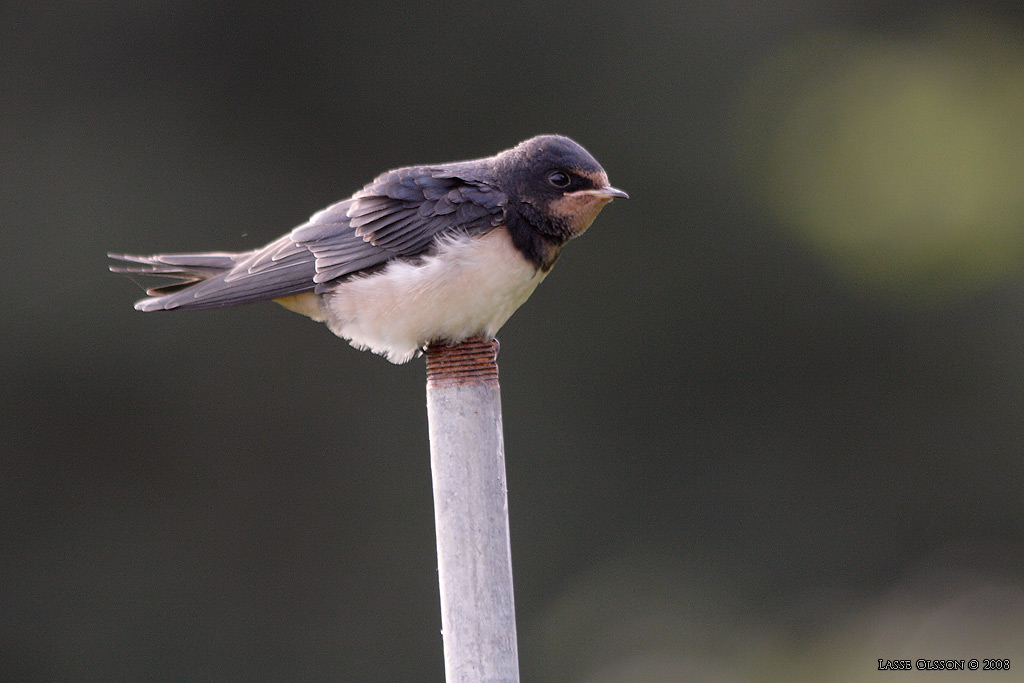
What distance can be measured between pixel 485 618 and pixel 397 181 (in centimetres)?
103

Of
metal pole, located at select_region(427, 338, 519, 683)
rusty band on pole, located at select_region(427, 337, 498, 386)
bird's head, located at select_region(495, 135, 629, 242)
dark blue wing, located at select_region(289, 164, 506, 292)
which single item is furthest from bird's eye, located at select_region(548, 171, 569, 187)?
metal pole, located at select_region(427, 338, 519, 683)

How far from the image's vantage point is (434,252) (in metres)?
2.15

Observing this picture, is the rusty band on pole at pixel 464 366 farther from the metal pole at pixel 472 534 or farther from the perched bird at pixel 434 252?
the perched bird at pixel 434 252

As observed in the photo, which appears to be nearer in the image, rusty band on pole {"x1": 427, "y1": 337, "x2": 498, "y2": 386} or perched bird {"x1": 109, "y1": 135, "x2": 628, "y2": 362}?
rusty band on pole {"x1": 427, "y1": 337, "x2": 498, "y2": 386}

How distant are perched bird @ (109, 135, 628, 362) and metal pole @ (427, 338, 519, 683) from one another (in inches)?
14.7

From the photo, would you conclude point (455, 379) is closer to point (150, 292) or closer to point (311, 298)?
point (311, 298)

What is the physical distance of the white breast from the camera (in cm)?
210

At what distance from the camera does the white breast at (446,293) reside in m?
2.10

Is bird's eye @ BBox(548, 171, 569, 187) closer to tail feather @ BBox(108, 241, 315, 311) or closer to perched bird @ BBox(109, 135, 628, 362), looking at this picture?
perched bird @ BBox(109, 135, 628, 362)

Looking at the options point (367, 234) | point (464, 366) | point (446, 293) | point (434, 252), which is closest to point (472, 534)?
point (464, 366)

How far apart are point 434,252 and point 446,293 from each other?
0.37 ft

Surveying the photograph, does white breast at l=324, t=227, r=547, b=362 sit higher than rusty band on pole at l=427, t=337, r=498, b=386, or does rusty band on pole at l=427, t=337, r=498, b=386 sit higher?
white breast at l=324, t=227, r=547, b=362

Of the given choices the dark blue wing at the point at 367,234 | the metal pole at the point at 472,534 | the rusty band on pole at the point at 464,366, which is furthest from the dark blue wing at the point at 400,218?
the metal pole at the point at 472,534

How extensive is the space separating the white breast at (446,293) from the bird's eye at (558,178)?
146 millimetres
